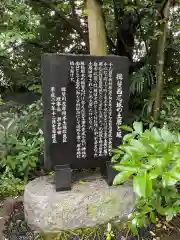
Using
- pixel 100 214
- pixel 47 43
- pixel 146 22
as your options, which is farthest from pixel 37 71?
pixel 100 214

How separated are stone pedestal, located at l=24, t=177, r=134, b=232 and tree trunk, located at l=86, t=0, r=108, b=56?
1479mm

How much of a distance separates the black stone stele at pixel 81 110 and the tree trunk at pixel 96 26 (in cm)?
35

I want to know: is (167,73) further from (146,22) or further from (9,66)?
(9,66)

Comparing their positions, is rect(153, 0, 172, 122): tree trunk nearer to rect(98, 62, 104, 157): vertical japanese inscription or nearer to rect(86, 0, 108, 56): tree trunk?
rect(86, 0, 108, 56): tree trunk

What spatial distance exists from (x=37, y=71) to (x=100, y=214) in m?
4.41

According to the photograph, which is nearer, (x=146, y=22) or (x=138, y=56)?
(x=146, y=22)

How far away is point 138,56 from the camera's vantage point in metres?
5.48

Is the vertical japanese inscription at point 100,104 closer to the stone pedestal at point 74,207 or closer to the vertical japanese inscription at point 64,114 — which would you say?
the vertical japanese inscription at point 64,114

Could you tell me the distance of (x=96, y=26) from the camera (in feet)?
9.67

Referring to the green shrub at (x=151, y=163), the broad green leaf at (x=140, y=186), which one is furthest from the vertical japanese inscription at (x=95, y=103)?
the broad green leaf at (x=140, y=186)

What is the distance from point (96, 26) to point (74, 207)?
73.8 inches

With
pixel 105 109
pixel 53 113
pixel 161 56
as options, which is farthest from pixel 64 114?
pixel 161 56

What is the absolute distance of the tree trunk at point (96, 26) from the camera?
2.93 meters

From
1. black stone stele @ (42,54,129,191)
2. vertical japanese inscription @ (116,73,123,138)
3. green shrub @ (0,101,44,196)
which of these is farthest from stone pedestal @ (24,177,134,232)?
green shrub @ (0,101,44,196)
